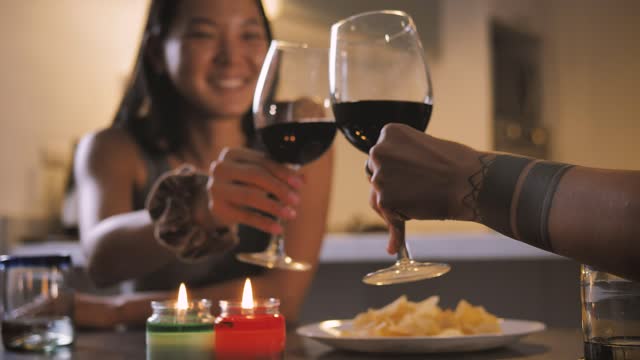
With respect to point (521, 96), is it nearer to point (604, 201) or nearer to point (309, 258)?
point (309, 258)

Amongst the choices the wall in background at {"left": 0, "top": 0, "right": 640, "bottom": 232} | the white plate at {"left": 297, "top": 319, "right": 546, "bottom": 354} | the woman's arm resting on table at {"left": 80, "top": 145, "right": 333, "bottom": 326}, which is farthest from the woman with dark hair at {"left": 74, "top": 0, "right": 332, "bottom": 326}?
the wall in background at {"left": 0, "top": 0, "right": 640, "bottom": 232}

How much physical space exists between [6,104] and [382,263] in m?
1.64

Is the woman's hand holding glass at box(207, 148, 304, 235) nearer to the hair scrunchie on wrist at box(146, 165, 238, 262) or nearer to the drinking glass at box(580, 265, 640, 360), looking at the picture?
the hair scrunchie on wrist at box(146, 165, 238, 262)

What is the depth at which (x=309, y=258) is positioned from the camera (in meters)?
1.96

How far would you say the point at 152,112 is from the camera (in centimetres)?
218

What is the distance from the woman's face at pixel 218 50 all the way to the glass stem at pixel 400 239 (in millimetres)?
816

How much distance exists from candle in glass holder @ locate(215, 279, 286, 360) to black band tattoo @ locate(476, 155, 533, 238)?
0.24 m

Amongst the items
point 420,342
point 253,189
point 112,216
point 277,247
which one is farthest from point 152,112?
point 420,342

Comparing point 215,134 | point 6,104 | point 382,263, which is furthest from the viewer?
point 6,104

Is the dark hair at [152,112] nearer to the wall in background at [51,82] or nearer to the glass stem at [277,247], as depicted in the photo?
the glass stem at [277,247]

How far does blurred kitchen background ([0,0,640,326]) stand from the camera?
3652 millimetres

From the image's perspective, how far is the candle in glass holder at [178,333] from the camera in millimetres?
902

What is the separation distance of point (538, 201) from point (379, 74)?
27 cm

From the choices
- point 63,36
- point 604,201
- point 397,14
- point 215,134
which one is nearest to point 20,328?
point 397,14
